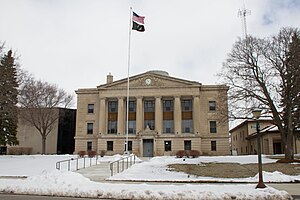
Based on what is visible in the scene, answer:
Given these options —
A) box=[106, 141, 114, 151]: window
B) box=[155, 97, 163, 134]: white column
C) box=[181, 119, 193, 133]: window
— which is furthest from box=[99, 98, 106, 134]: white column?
box=[181, 119, 193, 133]: window

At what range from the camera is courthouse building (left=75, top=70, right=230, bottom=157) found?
54125 millimetres

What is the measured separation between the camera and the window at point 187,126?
55812mm

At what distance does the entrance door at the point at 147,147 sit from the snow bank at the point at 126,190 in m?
39.2

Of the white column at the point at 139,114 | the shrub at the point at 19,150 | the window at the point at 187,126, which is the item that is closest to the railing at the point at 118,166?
the white column at the point at 139,114

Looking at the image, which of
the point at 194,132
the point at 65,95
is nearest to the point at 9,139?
the point at 65,95

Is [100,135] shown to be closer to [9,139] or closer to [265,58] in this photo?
[9,139]

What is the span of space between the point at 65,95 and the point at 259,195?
50337 millimetres

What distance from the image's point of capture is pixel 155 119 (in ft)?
182

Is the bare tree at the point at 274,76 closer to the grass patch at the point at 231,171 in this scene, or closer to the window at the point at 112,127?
the grass patch at the point at 231,171

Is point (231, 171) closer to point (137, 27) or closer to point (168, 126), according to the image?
point (137, 27)

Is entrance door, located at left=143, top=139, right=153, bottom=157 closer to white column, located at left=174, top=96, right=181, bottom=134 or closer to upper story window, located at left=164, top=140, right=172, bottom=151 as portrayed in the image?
upper story window, located at left=164, top=140, right=172, bottom=151

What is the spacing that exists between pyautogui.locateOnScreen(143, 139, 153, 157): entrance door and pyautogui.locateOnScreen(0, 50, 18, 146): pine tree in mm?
20318

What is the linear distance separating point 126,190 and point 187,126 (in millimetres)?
44441

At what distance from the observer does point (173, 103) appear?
5722 cm
